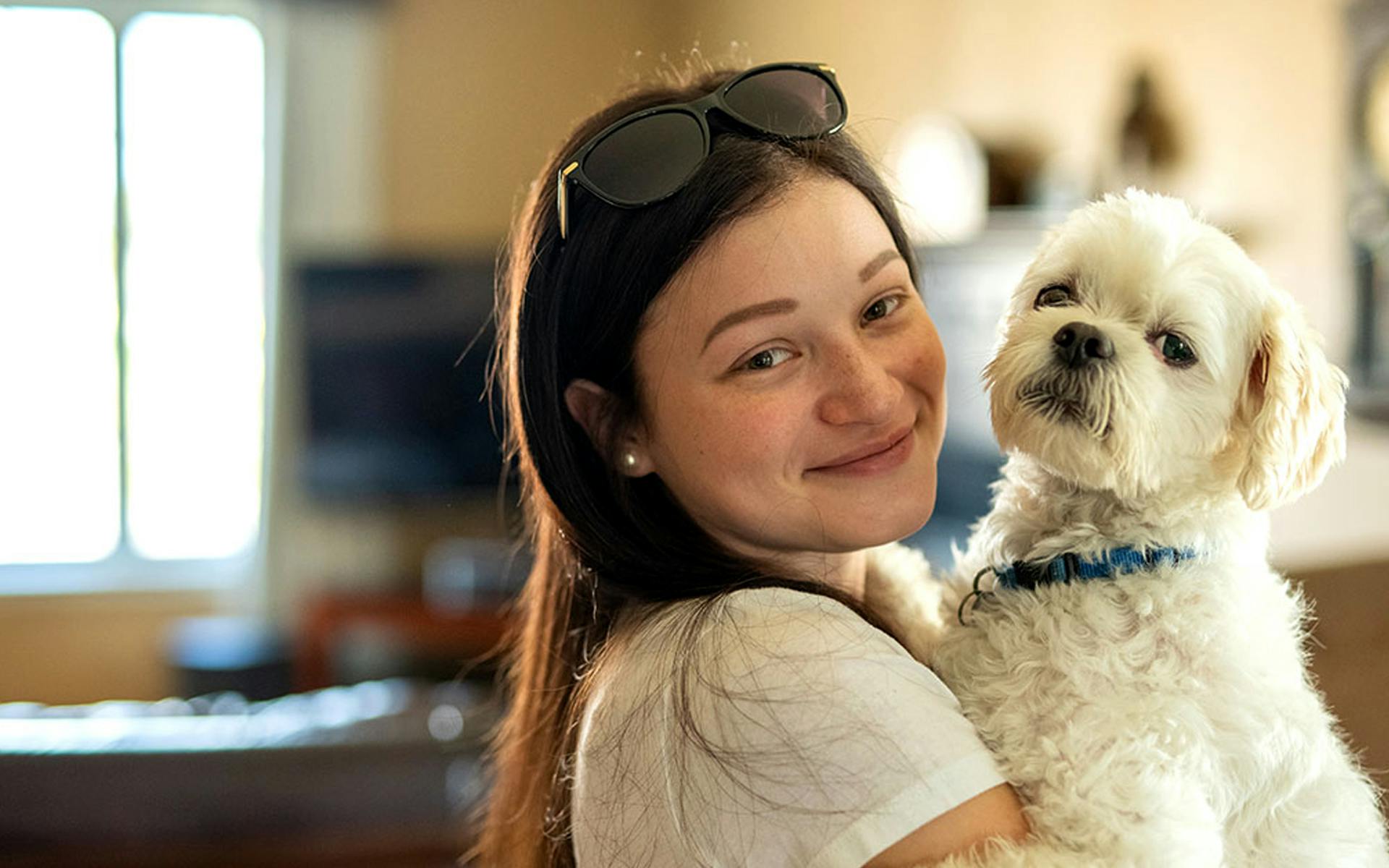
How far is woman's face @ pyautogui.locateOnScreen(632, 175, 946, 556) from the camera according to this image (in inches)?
43.2

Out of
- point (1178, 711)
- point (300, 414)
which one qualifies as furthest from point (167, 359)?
point (1178, 711)

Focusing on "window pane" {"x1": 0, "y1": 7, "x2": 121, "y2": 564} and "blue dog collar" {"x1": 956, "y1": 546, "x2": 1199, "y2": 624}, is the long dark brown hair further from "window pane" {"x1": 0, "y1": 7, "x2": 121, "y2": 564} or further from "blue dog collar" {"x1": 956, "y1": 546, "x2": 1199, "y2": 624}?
"window pane" {"x1": 0, "y1": 7, "x2": 121, "y2": 564}

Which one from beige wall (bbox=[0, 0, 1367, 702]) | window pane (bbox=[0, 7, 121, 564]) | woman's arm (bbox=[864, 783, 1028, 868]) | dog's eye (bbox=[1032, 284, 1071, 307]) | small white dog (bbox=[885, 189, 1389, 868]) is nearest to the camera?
woman's arm (bbox=[864, 783, 1028, 868])

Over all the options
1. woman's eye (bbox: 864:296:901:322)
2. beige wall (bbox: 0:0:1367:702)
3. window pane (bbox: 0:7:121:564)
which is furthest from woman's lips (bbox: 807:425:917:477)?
window pane (bbox: 0:7:121:564)

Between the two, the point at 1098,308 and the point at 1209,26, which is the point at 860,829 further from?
the point at 1209,26

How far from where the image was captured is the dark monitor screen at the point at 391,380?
261 inches

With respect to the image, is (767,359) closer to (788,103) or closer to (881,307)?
(881,307)

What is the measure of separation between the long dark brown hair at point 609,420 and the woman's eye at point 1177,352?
27cm

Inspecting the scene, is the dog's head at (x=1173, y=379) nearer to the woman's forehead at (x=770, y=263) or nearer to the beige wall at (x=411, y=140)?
the woman's forehead at (x=770, y=263)

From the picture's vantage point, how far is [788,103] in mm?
1229

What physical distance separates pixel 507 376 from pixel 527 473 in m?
0.10

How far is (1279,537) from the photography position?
132 inches

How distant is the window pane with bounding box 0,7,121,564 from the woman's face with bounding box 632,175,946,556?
628 cm

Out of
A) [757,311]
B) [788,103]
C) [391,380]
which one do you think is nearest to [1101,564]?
[757,311]
